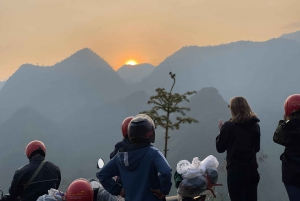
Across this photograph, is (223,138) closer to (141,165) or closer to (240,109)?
(240,109)

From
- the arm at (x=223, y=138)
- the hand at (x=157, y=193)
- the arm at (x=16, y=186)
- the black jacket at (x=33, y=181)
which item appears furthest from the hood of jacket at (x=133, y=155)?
the arm at (x=16, y=186)

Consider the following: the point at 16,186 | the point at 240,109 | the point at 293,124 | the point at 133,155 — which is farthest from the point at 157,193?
the point at 16,186

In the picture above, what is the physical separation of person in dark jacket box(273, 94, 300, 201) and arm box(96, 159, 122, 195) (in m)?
1.99

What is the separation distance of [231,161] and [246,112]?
66 centimetres

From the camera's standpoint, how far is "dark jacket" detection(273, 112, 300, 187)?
3.84 meters

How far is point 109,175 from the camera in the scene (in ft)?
10.6

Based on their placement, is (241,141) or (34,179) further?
(34,179)

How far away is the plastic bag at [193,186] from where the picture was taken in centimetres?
425

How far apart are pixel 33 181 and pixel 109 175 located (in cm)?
186

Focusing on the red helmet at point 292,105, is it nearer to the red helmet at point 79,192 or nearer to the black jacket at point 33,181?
the red helmet at point 79,192

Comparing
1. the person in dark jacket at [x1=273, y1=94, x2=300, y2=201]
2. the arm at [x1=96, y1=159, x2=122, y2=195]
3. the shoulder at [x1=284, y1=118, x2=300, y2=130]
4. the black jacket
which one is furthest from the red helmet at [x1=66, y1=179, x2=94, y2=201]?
the shoulder at [x1=284, y1=118, x2=300, y2=130]

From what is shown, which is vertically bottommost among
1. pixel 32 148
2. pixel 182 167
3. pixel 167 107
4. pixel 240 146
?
pixel 182 167

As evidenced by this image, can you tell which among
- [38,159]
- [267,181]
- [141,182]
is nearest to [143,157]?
[141,182]

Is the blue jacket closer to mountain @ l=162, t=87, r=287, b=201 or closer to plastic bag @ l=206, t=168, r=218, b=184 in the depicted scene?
plastic bag @ l=206, t=168, r=218, b=184
